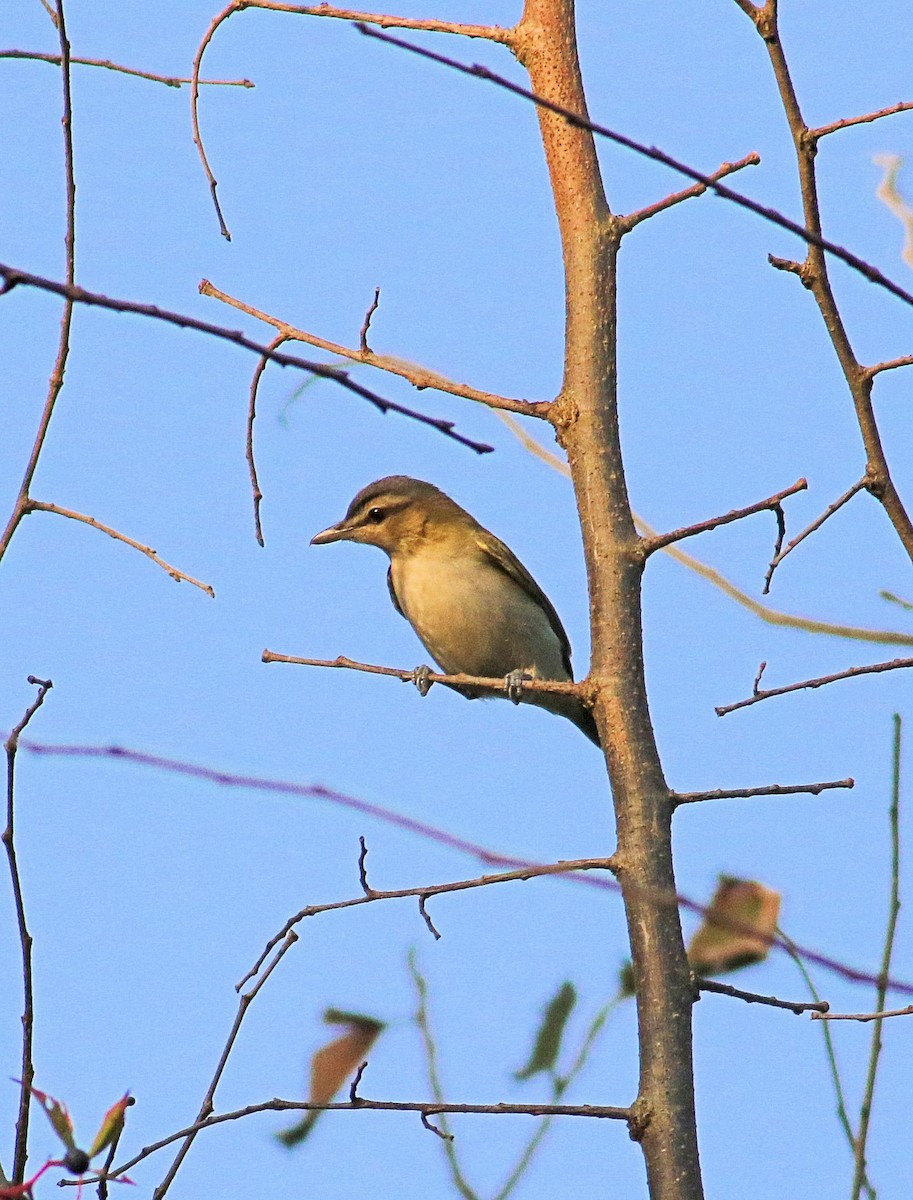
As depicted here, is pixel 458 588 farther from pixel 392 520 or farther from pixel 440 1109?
pixel 440 1109

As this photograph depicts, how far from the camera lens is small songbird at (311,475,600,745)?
27.4ft

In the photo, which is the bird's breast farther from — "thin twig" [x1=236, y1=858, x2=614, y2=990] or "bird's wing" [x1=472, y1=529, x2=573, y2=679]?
"thin twig" [x1=236, y1=858, x2=614, y2=990]

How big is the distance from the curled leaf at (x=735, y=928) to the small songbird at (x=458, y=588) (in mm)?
4375

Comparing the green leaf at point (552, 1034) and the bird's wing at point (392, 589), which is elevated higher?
the bird's wing at point (392, 589)

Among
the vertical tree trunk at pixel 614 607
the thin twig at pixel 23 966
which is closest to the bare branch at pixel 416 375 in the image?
the vertical tree trunk at pixel 614 607

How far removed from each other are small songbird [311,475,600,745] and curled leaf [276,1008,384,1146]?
14.2ft

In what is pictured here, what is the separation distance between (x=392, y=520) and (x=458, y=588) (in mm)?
611

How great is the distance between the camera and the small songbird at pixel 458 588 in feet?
27.4

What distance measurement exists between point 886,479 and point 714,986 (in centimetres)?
160

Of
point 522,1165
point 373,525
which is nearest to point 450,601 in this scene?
point 373,525

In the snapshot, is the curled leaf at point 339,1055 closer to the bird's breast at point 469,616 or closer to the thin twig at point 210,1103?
the thin twig at point 210,1103

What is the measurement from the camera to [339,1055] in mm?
3898

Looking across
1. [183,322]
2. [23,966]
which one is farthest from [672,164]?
[23,966]

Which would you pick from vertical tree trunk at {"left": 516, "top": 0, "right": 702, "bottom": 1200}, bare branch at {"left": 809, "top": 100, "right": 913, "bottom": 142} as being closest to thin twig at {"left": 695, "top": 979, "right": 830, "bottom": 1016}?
vertical tree trunk at {"left": 516, "top": 0, "right": 702, "bottom": 1200}
